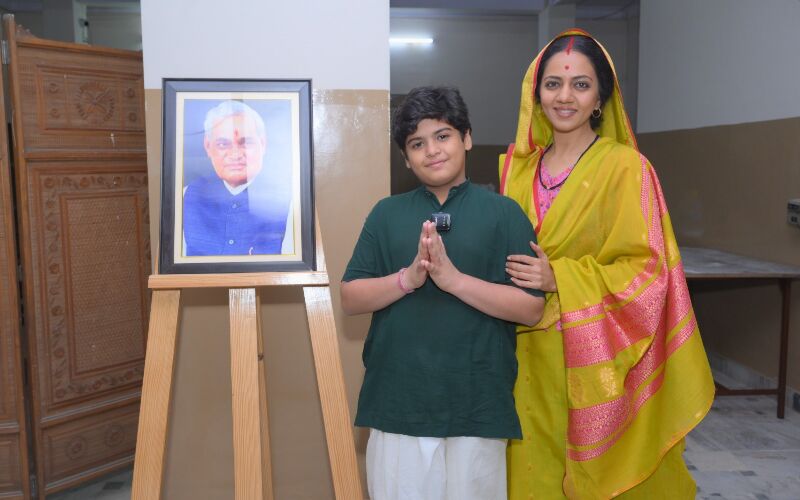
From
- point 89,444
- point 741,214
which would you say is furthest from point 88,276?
point 741,214

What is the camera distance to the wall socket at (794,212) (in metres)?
3.47

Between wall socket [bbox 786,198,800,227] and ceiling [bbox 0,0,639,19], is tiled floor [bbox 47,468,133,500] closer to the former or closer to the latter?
wall socket [bbox 786,198,800,227]

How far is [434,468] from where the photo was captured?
1.54m

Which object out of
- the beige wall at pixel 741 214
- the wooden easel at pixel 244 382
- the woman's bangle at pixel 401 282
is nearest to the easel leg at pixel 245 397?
the wooden easel at pixel 244 382

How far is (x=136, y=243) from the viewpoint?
2844 millimetres

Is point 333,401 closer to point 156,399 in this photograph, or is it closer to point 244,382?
point 244,382

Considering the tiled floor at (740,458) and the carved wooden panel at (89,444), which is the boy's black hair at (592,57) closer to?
the tiled floor at (740,458)

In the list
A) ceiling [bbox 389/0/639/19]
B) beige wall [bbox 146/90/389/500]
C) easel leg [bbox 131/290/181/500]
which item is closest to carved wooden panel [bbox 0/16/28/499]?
beige wall [bbox 146/90/389/500]

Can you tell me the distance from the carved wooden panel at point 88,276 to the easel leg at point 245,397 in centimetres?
118

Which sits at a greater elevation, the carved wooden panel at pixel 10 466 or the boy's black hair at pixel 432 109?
the boy's black hair at pixel 432 109

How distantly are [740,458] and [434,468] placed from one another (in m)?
2.13

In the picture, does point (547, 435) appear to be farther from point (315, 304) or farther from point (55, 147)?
point (55, 147)

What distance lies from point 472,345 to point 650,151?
424 centimetres

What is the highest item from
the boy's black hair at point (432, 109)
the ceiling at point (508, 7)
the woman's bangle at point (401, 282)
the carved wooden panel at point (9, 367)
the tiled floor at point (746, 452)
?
the ceiling at point (508, 7)
